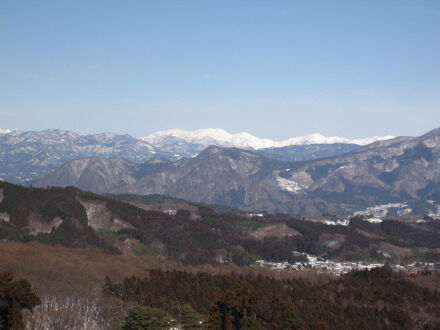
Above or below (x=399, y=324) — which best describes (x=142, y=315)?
above

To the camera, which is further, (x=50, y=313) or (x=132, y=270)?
(x=132, y=270)

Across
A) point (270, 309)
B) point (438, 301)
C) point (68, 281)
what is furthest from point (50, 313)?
point (438, 301)

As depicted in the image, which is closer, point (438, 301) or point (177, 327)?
point (177, 327)

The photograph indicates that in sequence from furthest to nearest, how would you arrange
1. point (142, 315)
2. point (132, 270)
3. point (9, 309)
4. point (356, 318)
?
1. point (132, 270)
2. point (356, 318)
3. point (142, 315)
4. point (9, 309)

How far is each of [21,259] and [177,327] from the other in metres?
66.0

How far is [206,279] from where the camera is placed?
160375mm

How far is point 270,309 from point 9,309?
2090 inches

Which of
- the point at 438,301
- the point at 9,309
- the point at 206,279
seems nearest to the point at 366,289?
the point at 438,301

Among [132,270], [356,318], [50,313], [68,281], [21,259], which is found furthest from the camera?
[132,270]

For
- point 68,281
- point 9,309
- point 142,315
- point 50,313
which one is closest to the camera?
point 9,309

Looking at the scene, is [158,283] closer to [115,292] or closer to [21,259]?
[115,292]

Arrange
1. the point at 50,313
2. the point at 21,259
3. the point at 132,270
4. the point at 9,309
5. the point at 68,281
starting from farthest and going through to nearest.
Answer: the point at 132,270 < the point at 21,259 < the point at 68,281 < the point at 50,313 < the point at 9,309

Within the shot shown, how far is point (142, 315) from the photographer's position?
4040 inches

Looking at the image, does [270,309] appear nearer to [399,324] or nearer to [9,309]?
[399,324]
